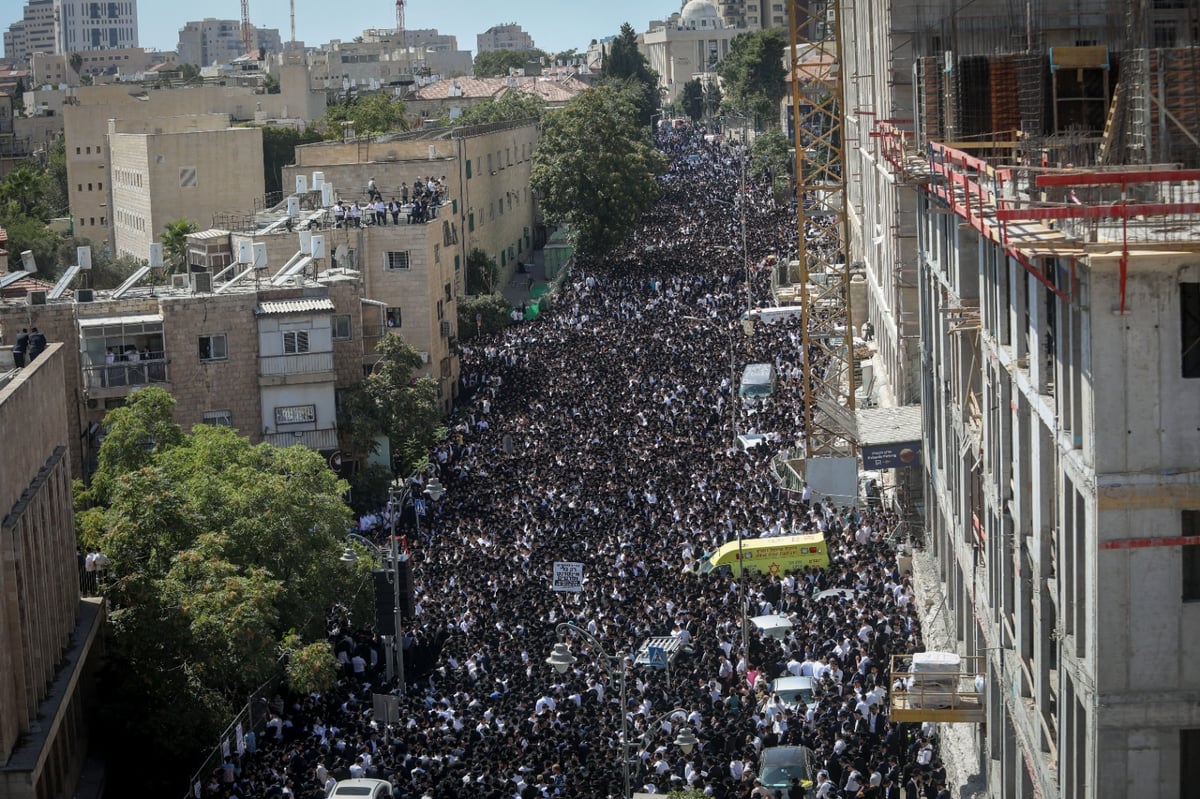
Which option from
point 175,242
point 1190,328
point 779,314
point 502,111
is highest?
point 502,111

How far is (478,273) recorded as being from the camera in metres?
72.4

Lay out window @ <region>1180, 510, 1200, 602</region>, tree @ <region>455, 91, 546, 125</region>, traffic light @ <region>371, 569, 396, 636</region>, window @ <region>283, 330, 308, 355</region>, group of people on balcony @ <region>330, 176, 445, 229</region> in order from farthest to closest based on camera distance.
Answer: tree @ <region>455, 91, 546, 125</region> < group of people on balcony @ <region>330, 176, 445, 229</region> < window @ <region>283, 330, 308, 355</region> < traffic light @ <region>371, 569, 396, 636</region> < window @ <region>1180, 510, 1200, 602</region>

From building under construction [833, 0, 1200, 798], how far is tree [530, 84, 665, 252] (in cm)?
4640

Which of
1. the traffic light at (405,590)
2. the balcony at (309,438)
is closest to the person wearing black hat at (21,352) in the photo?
Result: the traffic light at (405,590)

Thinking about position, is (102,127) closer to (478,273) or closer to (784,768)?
(478,273)

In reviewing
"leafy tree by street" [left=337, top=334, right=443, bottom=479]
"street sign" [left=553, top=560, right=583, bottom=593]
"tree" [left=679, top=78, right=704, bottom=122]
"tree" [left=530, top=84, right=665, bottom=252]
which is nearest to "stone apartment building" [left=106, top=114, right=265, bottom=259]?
"tree" [left=530, top=84, right=665, bottom=252]

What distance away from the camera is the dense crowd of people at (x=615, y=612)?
25.6 metres

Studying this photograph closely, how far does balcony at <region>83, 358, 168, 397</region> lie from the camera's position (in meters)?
42.6

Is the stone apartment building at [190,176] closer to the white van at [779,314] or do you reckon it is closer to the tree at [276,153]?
the tree at [276,153]

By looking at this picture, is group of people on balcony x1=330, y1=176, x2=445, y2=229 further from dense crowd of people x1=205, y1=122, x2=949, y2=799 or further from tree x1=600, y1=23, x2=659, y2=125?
tree x1=600, y1=23, x2=659, y2=125

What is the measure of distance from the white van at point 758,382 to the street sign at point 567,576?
57.1ft

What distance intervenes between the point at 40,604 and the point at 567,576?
1108 centimetres

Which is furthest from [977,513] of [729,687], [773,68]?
[773,68]

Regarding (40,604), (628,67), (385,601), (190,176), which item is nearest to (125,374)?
(385,601)
